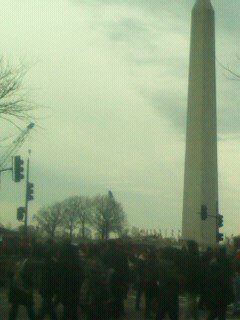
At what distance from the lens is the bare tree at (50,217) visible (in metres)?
123

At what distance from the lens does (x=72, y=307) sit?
46.6 feet

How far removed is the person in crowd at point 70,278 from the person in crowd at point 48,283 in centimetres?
22

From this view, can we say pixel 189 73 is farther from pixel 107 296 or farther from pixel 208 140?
pixel 107 296

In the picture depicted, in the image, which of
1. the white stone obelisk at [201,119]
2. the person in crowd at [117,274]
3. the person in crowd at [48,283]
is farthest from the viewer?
the white stone obelisk at [201,119]

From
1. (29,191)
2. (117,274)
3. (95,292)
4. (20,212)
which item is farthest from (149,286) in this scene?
(20,212)

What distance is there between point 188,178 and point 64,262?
38808 millimetres

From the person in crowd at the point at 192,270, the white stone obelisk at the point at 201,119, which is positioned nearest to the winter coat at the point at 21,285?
the person in crowd at the point at 192,270

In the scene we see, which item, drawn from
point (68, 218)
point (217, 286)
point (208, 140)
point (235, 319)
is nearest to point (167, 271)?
point (217, 286)

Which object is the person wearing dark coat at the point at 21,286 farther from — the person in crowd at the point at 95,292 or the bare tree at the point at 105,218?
the bare tree at the point at 105,218

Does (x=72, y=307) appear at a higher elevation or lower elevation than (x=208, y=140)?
lower

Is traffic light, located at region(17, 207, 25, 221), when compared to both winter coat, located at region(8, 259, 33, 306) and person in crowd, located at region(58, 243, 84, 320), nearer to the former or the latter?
winter coat, located at region(8, 259, 33, 306)

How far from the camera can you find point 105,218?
106 metres

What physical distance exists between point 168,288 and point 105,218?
3592 inches

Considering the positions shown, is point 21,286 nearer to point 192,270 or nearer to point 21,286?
point 21,286
